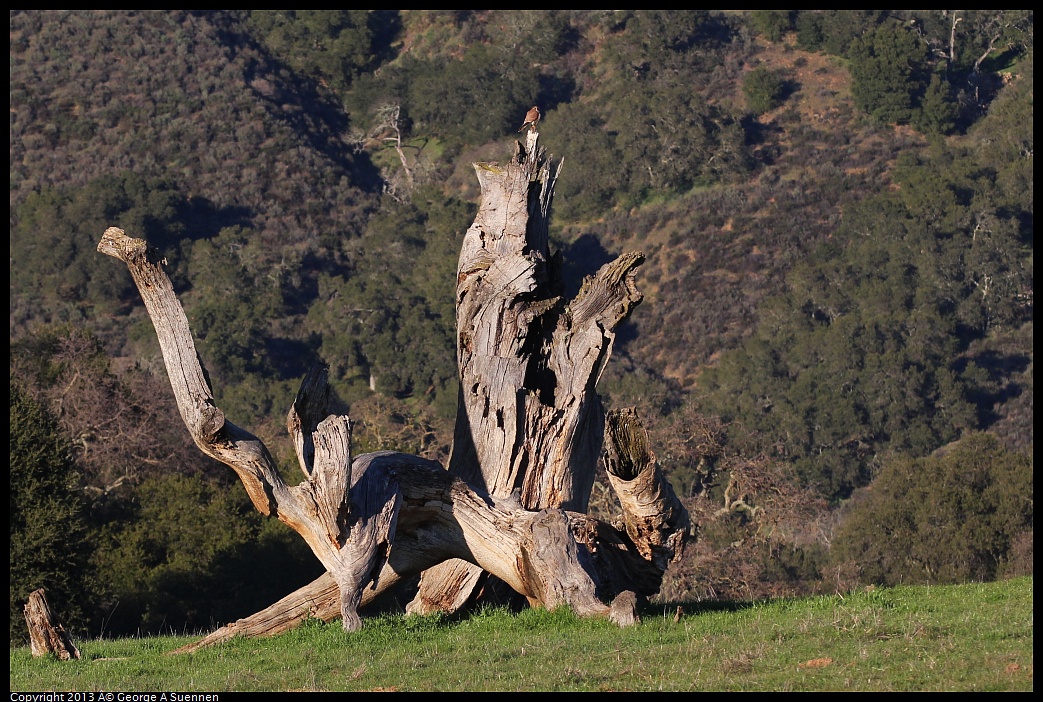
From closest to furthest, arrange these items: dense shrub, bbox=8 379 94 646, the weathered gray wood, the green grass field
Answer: the green grass field, the weathered gray wood, dense shrub, bbox=8 379 94 646

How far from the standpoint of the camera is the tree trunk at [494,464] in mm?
12812

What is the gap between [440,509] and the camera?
13609 millimetres

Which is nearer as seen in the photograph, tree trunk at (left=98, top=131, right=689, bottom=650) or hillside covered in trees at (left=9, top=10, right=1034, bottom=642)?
tree trunk at (left=98, top=131, right=689, bottom=650)

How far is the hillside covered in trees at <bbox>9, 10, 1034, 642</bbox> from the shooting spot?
36125 millimetres

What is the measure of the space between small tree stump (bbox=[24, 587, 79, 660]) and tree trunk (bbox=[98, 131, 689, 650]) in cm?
113

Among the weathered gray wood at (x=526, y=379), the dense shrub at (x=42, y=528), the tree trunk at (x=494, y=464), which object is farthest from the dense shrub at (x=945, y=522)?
the tree trunk at (x=494, y=464)

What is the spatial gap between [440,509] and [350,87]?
3570 inches

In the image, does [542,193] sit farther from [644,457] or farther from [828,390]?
[828,390]

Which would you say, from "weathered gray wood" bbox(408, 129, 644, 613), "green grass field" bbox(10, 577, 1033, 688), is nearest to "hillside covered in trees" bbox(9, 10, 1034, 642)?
"weathered gray wood" bbox(408, 129, 644, 613)

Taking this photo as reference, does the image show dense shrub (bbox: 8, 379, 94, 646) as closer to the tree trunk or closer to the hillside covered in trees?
the hillside covered in trees

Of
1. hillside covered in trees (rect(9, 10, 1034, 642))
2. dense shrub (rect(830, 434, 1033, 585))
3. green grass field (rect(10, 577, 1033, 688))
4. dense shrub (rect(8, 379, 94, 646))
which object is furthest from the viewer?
hillside covered in trees (rect(9, 10, 1034, 642))

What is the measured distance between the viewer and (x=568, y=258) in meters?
72.7

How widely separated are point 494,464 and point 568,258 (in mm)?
58392

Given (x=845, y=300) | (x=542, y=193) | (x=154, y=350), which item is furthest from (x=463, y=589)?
(x=845, y=300)
